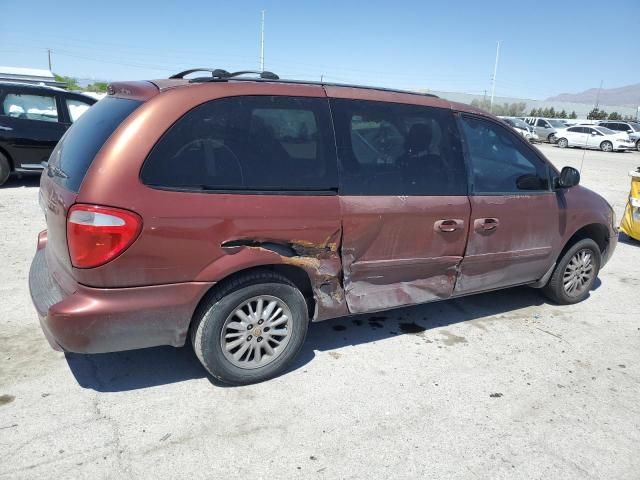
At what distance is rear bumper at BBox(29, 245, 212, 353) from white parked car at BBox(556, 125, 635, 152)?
32.4 meters

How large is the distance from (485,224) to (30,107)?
8345 mm

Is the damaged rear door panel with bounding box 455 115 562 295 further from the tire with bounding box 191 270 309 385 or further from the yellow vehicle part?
the yellow vehicle part

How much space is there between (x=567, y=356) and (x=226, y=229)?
286 cm

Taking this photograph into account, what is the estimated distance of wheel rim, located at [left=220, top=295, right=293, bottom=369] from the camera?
3057mm

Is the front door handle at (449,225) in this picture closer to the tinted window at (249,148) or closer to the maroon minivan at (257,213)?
the maroon minivan at (257,213)

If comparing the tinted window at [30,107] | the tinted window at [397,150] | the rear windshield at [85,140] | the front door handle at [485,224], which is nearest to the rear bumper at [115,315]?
the rear windshield at [85,140]

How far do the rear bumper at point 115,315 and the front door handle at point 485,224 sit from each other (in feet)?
6.99

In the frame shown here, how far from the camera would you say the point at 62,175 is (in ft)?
9.53

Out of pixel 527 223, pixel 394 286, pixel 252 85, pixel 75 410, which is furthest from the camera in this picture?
pixel 527 223

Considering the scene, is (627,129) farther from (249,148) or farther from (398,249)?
(249,148)

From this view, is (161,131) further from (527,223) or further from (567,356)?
(567,356)

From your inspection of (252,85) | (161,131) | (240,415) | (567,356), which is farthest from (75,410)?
(567,356)

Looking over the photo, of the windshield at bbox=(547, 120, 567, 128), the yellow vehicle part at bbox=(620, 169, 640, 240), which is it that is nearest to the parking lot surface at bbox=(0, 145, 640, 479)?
the yellow vehicle part at bbox=(620, 169, 640, 240)

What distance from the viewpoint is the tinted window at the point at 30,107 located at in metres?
8.50
